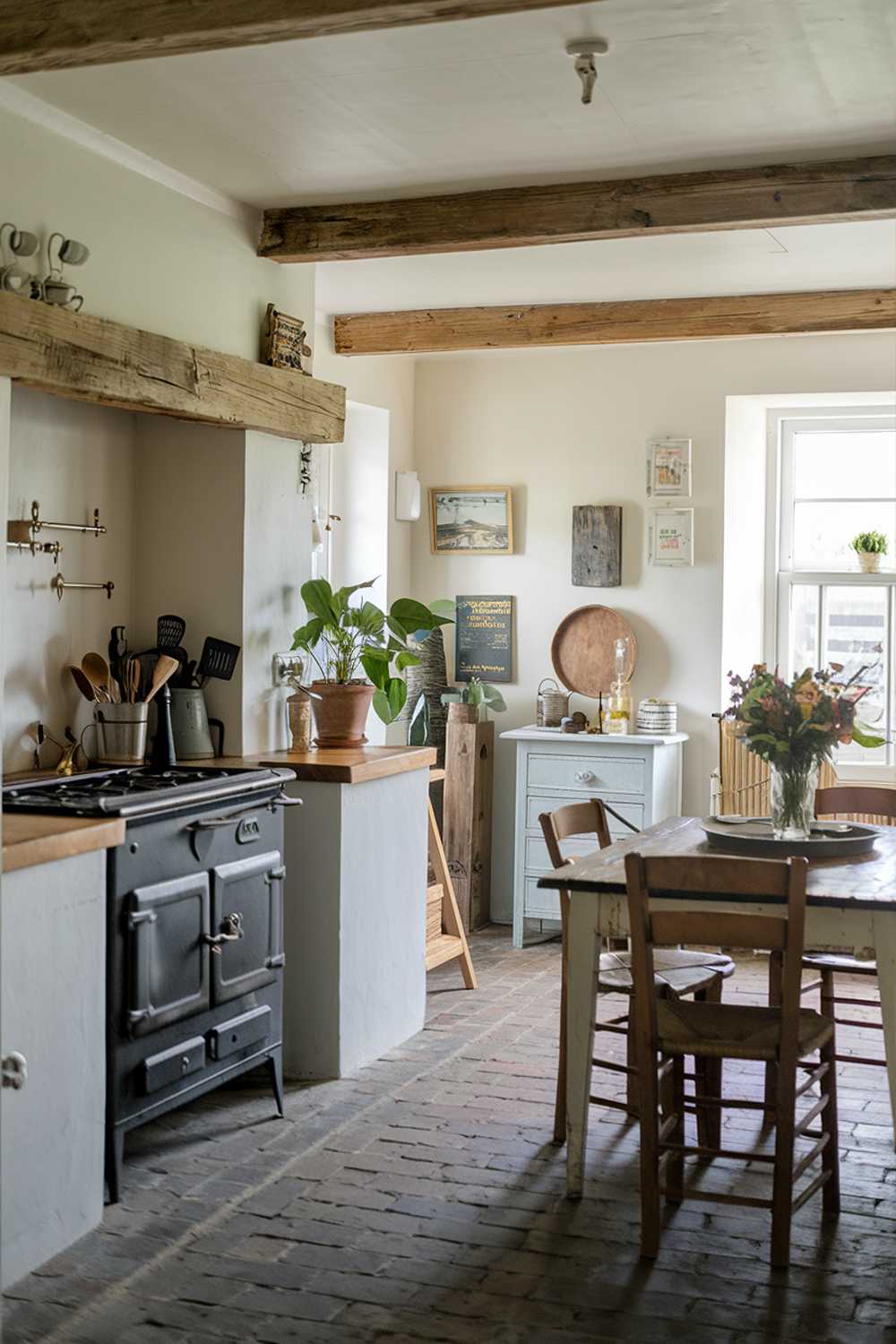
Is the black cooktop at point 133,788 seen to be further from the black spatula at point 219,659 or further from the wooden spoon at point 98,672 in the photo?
the black spatula at point 219,659

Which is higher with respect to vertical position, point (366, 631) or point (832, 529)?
point (832, 529)

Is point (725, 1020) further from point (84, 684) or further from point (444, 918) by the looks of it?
point (444, 918)

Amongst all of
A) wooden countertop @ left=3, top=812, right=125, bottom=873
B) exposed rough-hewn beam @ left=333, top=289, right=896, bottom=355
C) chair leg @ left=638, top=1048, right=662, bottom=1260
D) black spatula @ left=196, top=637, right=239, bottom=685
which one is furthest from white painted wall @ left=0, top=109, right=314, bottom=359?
chair leg @ left=638, top=1048, right=662, bottom=1260

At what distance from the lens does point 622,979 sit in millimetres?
3840

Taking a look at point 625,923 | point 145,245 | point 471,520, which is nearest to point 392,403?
point 471,520

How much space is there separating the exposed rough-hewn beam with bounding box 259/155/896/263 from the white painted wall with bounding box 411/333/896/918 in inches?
89.6

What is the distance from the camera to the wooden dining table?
3.17m

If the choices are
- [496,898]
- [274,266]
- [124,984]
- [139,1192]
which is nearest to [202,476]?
[274,266]

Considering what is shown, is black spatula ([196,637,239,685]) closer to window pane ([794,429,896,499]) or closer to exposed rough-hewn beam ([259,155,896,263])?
exposed rough-hewn beam ([259,155,896,263])

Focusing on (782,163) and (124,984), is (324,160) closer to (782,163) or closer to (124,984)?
(782,163)

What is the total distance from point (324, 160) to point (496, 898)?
3893mm

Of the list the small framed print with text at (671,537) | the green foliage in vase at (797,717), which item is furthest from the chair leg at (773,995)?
the small framed print with text at (671,537)

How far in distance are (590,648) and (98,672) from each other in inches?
119

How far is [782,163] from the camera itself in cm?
412
